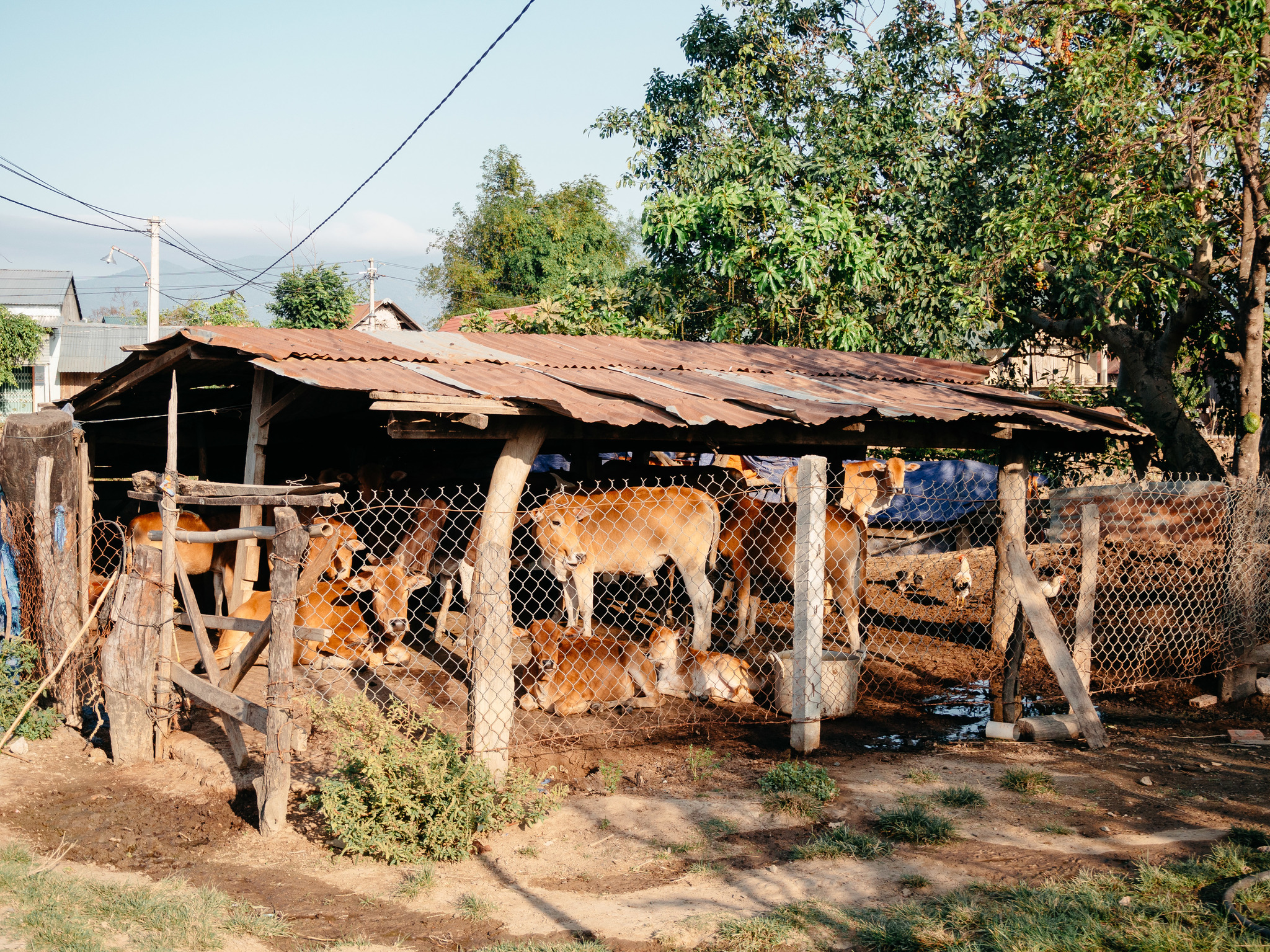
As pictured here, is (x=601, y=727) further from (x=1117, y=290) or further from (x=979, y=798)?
(x=1117, y=290)

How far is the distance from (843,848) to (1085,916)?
4.25ft

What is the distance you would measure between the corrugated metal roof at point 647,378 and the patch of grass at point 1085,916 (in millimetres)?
3319

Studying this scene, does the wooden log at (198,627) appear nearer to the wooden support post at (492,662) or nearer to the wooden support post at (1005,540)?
the wooden support post at (492,662)

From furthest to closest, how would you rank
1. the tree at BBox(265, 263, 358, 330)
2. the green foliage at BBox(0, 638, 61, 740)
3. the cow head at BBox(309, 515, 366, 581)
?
the tree at BBox(265, 263, 358, 330), the cow head at BBox(309, 515, 366, 581), the green foliage at BBox(0, 638, 61, 740)

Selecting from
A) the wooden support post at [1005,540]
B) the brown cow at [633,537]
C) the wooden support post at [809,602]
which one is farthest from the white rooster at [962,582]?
the wooden support post at [809,602]

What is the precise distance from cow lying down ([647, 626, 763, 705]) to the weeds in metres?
1.21

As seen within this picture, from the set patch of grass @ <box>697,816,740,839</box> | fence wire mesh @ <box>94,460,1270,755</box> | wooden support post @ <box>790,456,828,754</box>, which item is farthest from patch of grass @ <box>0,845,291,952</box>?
wooden support post @ <box>790,456,828,754</box>

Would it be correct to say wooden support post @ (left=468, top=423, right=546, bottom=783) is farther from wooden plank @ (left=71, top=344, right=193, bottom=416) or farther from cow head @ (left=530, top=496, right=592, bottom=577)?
wooden plank @ (left=71, top=344, right=193, bottom=416)

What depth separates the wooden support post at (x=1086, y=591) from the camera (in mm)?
7180

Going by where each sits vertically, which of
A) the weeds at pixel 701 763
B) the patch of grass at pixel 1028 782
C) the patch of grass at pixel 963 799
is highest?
the patch of grass at pixel 1028 782

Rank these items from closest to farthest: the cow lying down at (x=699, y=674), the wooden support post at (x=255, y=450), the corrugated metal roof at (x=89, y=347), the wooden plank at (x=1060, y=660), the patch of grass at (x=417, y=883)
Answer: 1. the patch of grass at (x=417, y=883)
2. the wooden plank at (x=1060, y=660)
3. the wooden support post at (x=255, y=450)
4. the cow lying down at (x=699, y=674)
5. the corrugated metal roof at (x=89, y=347)

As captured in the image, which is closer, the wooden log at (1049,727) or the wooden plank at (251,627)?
the wooden plank at (251,627)

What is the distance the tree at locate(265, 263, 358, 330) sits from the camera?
30469mm

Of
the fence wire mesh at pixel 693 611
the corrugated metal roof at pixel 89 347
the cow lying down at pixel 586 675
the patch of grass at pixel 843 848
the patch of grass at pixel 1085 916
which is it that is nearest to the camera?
the patch of grass at pixel 1085 916
